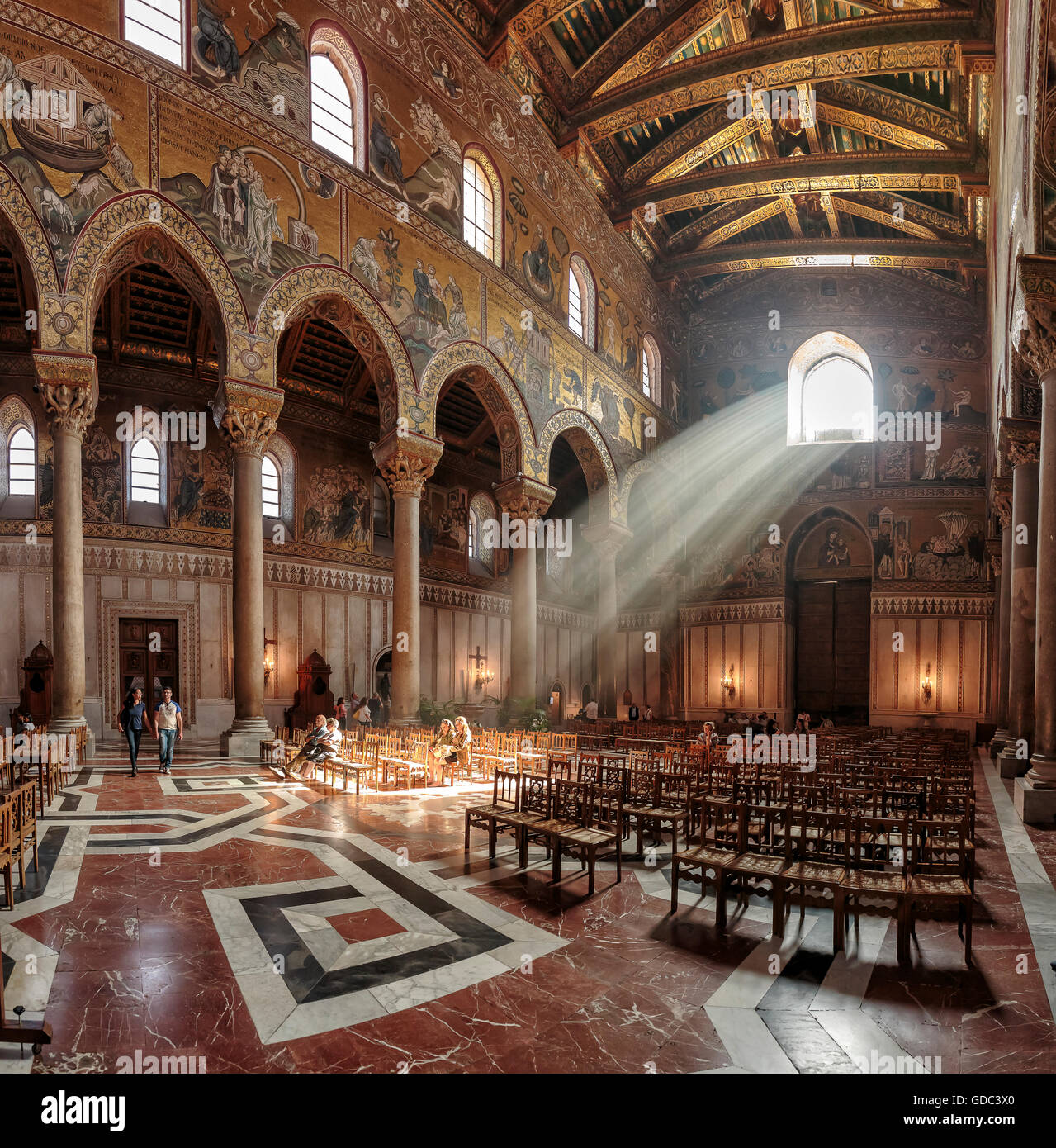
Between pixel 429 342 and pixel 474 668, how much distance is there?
1228 centimetres

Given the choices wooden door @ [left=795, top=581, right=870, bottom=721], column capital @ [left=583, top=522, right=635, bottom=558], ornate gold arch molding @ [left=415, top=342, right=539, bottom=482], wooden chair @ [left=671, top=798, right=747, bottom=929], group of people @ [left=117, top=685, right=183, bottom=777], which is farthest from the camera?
wooden door @ [left=795, top=581, right=870, bottom=721]

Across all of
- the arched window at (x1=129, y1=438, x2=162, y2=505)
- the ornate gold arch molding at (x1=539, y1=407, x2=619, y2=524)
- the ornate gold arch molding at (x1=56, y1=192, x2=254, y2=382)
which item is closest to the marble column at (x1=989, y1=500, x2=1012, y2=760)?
the ornate gold arch molding at (x1=539, y1=407, x2=619, y2=524)

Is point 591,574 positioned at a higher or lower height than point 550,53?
lower

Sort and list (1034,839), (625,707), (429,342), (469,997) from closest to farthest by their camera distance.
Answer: (469,997) → (1034,839) → (429,342) → (625,707)

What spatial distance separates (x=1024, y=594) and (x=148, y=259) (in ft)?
54.1

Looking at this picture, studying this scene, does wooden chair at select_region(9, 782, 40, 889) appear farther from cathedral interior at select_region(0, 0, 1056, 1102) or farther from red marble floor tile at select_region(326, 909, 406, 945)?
red marble floor tile at select_region(326, 909, 406, 945)

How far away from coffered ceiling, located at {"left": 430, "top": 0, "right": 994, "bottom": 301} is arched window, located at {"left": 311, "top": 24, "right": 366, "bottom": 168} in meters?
3.28

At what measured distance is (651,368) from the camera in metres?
28.4

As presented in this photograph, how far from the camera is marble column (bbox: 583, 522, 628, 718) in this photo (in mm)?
24047

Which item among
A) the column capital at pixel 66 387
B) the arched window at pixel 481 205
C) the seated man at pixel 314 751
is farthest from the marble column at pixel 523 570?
the column capital at pixel 66 387

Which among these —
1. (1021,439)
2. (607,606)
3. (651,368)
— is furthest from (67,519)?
(651,368)
